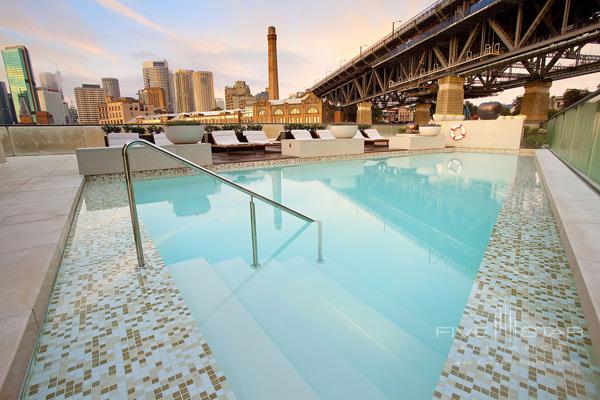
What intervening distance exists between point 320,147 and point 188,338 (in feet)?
28.3

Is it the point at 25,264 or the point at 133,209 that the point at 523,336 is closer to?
the point at 133,209

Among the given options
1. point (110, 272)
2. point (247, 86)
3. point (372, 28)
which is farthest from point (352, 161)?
point (247, 86)

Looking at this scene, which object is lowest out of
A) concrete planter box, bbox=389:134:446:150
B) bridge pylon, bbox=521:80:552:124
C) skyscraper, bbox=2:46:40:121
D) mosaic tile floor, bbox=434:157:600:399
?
mosaic tile floor, bbox=434:157:600:399

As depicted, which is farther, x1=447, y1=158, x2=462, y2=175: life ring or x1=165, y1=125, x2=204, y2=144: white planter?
x1=447, y1=158, x2=462, y2=175: life ring

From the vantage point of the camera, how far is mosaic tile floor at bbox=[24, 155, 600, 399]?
1354 millimetres

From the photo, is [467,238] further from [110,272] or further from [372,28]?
[372,28]

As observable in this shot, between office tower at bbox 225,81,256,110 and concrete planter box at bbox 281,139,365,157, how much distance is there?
123 meters

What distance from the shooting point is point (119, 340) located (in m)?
1.62

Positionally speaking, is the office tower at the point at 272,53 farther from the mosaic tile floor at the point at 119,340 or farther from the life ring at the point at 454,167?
the mosaic tile floor at the point at 119,340

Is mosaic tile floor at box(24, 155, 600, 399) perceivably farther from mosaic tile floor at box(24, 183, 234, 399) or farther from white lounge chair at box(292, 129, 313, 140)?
white lounge chair at box(292, 129, 313, 140)

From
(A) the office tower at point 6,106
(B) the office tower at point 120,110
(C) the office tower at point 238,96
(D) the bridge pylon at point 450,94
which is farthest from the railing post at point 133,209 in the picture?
(C) the office tower at point 238,96

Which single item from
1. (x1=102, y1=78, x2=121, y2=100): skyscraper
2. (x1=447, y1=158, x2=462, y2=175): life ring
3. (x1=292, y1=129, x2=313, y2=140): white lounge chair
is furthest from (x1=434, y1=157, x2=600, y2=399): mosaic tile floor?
(x1=102, y1=78, x2=121, y2=100): skyscraper

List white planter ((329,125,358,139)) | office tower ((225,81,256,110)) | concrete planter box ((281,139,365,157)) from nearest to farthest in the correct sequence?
concrete planter box ((281,139,365,157)) → white planter ((329,125,358,139)) → office tower ((225,81,256,110))

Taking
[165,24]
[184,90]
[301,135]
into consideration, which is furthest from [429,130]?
[184,90]
